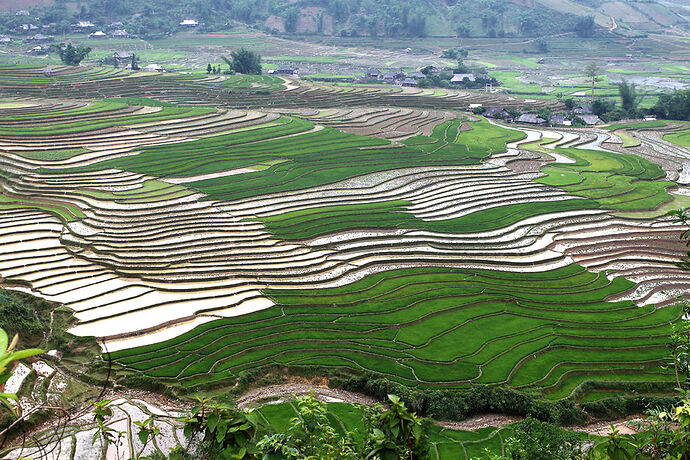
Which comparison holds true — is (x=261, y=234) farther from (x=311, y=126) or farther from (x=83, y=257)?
(x=311, y=126)

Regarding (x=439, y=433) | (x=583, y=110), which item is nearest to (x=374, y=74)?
(x=583, y=110)

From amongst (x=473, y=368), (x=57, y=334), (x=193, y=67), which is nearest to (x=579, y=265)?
(x=473, y=368)

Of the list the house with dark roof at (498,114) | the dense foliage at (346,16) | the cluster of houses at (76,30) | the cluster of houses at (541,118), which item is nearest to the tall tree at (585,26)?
the dense foliage at (346,16)

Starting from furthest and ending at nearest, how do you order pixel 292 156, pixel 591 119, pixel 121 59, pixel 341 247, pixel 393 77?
pixel 393 77 < pixel 121 59 < pixel 591 119 < pixel 292 156 < pixel 341 247

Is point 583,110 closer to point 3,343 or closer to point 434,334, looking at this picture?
point 434,334

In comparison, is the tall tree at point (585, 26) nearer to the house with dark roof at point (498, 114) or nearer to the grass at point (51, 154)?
the house with dark roof at point (498, 114)

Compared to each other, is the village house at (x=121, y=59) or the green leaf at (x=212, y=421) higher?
the village house at (x=121, y=59)
